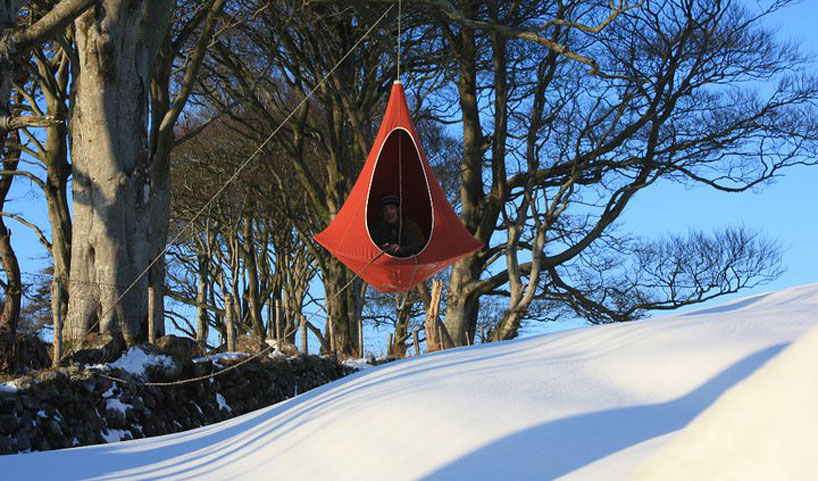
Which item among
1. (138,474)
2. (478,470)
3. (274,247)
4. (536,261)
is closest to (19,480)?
(138,474)

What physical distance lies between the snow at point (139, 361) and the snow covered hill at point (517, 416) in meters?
1.99

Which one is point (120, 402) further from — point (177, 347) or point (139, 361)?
point (177, 347)

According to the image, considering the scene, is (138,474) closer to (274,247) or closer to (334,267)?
(334,267)

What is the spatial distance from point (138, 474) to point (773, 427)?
2.53 m

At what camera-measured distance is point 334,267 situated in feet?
38.0

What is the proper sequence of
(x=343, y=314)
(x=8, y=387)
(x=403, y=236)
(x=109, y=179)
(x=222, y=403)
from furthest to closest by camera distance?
(x=343, y=314), (x=403, y=236), (x=222, y=403), (x=109, y=179), (x=8, y=387)

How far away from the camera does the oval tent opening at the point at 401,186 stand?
26.3 feet

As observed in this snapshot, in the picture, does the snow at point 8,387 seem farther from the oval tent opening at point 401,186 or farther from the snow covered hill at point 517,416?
the oval tent opening at point 401,186

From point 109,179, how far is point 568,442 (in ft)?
16.5

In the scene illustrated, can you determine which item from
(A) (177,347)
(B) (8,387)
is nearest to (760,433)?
(B) (8,387)

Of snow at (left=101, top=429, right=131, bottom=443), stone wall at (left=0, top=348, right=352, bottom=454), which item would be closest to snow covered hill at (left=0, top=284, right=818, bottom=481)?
stone wall at (left=0, top=348, right=352, bottom=454)

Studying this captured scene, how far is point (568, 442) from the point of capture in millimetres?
2508

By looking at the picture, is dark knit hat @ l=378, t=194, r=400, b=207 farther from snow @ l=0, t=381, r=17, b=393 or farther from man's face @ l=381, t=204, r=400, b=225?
snow @ l=0, t=381, r=17, b=393

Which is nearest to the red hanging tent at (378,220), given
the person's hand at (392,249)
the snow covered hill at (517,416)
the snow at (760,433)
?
the person's hand at (392,249)
